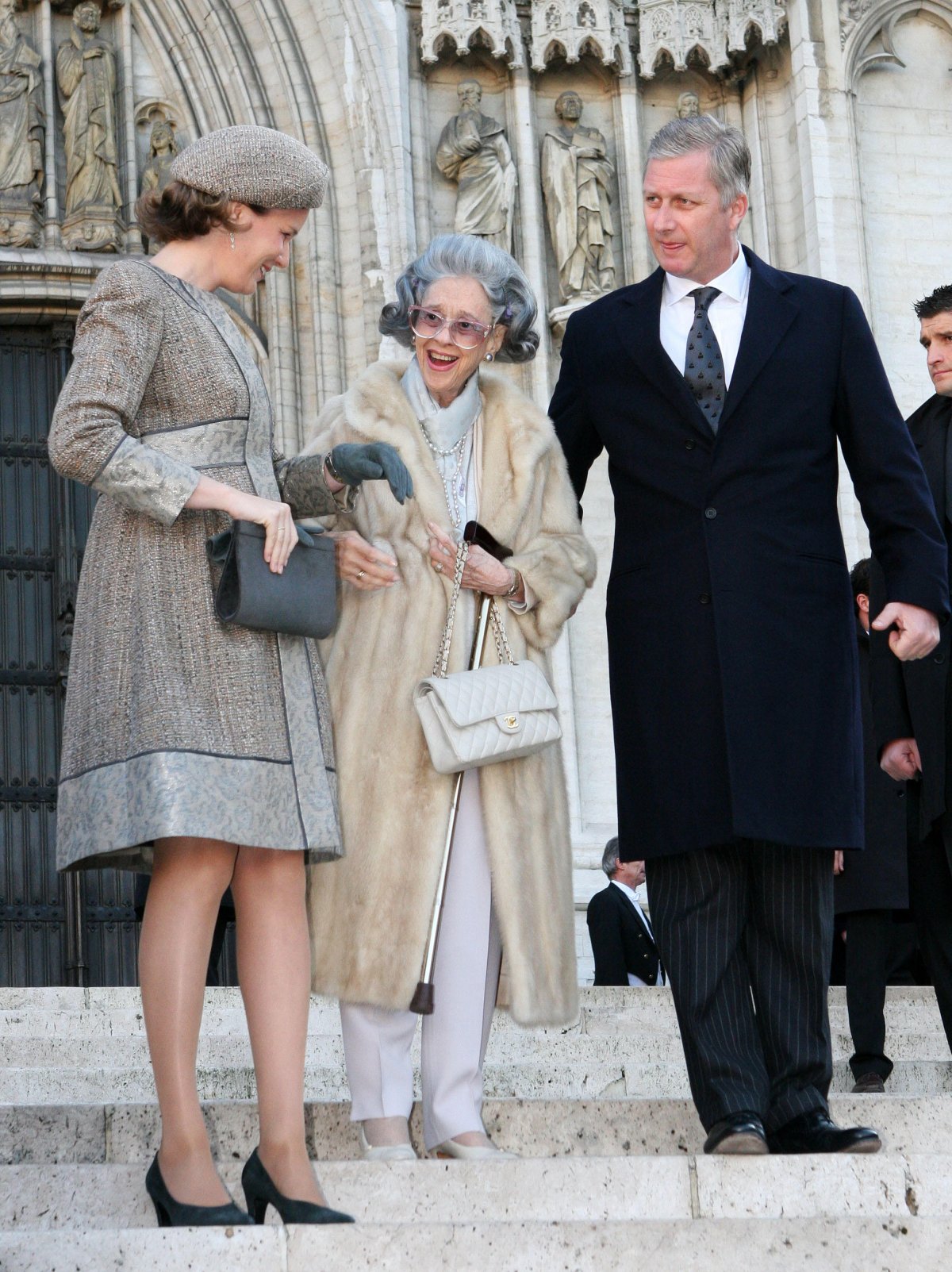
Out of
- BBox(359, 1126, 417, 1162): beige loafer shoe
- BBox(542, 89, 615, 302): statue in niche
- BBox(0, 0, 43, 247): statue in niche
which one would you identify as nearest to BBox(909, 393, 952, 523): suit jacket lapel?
BBox(359, 1126, 417, 1162): beige loafer shoe

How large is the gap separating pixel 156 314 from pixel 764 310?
1.29 metres

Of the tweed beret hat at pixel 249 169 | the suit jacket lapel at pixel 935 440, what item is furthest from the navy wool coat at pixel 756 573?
the suit jacket lapel at pixel 935 440

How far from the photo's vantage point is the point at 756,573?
4.14 metres

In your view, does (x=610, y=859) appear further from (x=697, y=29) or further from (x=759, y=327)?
(x=759, y=327)

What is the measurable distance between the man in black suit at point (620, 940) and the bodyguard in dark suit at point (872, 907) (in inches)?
69.0

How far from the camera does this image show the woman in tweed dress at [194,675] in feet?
11.4

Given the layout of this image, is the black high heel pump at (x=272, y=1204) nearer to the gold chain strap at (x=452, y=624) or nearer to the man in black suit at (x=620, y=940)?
the gold chain strap at (x=452, y=624)

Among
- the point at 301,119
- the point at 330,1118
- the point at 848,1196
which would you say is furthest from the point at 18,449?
the point at 848,1196

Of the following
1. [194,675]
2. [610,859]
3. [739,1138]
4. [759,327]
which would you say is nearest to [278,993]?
[194,675]

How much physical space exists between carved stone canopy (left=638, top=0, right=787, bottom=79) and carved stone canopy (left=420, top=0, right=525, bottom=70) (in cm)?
73

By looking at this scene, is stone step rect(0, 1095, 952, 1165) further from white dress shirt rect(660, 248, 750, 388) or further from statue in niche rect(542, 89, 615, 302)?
statue in niche rect(542, 89, 615, 302)

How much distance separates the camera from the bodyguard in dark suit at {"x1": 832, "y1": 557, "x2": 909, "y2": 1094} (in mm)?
6062

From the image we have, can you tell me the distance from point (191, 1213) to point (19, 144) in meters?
7.69

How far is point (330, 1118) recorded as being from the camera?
4387 mm
